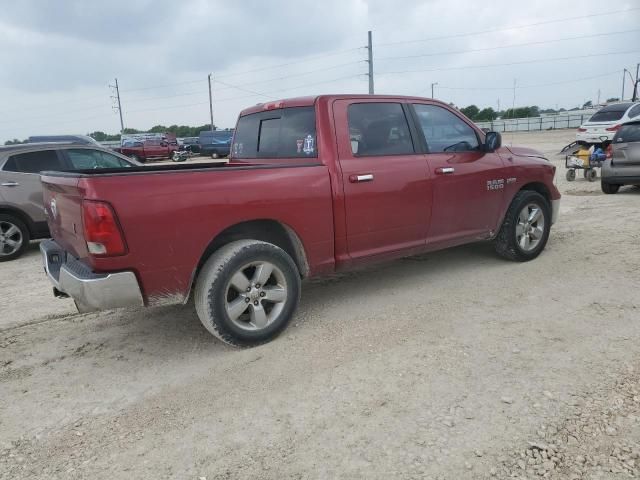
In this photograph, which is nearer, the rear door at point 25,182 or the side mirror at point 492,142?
the side mirror at point 492,142

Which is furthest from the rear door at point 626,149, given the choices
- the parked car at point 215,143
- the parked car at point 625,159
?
the parked car at point 215,143

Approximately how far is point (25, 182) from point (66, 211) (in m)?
4.52

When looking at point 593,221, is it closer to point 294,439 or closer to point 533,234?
point 533,234

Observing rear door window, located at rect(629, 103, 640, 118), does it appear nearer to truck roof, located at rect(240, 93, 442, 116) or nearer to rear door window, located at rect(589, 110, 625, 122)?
rear door window, located at rect(589, 110, 625, 122)

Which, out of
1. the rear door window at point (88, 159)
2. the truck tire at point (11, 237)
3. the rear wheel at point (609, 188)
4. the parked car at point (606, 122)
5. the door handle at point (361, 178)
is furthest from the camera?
the parked car at point (606, 122)

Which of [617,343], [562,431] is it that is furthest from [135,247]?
[617,343]

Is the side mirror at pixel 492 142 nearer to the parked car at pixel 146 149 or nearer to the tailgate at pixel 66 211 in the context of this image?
the tailgate at pixel 66 211

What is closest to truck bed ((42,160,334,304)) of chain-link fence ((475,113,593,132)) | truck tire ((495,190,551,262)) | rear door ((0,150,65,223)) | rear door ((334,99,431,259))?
rear door ((334,99,431,259))

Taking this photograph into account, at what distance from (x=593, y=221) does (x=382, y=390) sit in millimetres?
5951

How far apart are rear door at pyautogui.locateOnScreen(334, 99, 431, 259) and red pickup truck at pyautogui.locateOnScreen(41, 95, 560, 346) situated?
0.01m

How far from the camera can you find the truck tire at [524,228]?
528cm

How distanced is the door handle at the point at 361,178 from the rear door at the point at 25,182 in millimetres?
5259

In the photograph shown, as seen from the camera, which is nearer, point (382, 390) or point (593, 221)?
point (382, 390)

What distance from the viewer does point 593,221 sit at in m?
7.41
